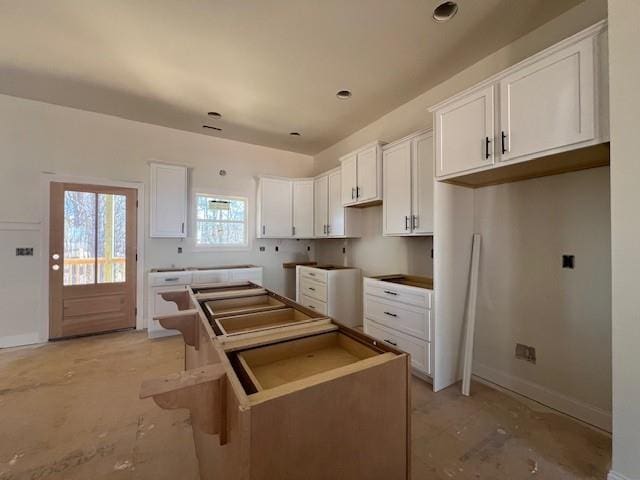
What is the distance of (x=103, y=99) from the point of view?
10.7 ft

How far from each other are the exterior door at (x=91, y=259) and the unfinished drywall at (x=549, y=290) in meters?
4.36

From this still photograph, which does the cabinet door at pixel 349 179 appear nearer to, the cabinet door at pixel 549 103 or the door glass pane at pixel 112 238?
the cabinet door at pixel 549 103

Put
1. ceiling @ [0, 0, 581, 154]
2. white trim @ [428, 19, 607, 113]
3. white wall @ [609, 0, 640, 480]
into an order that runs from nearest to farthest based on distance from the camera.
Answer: white wall @ [609, 0, 640, 480]
white trim @ [428, 19, 607, 113]
ceiling @ [0, 0, 581, 154]

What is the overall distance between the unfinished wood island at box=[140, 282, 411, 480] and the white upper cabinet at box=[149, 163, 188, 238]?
3.31 meters

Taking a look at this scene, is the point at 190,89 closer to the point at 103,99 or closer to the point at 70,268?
the point at 103,99

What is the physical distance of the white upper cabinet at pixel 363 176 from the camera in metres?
3.19

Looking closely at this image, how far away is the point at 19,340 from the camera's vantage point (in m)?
3.29

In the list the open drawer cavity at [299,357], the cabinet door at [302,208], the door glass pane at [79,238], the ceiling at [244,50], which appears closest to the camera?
the open drawer cavity at [299,357]

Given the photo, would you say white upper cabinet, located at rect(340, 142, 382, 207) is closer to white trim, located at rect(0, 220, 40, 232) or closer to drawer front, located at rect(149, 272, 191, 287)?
drawer front, located at rect(149, 272, 191, 287)

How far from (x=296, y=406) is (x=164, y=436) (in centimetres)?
173

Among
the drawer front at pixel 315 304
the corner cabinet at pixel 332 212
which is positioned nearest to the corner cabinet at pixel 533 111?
the corner cabinet at pixel 332 212

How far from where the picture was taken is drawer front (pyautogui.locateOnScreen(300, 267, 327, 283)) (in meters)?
3.78

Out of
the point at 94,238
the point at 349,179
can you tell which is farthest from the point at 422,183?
the point at 94,238

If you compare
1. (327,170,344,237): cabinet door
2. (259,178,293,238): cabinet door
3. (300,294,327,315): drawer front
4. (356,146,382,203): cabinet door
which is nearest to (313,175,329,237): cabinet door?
(327,170,344,237): cabinet door
